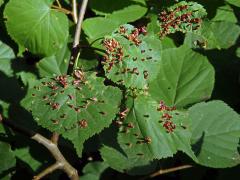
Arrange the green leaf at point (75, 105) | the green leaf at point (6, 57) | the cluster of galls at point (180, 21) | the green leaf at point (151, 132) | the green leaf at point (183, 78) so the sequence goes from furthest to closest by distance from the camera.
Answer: the green leaf at point (6, 57) → the green leaf at point (183, 78) → the cluster of galls at point (180, 21) → the green leaf at point (151, 132) → the green leaf at point (75, 105)

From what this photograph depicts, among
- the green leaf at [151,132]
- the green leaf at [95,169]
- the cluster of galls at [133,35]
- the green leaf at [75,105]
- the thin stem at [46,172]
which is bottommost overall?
the green leaf at [95,169]

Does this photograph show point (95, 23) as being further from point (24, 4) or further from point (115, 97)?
point (115, 97)

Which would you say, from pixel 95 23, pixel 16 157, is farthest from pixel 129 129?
pixel 16 157

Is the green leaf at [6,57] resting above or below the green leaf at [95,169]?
above

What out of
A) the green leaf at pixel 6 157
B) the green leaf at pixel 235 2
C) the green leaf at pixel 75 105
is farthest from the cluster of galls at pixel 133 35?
the green leaf at pixel 6 157

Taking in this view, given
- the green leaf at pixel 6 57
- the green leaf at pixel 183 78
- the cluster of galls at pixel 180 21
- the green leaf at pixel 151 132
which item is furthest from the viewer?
the green leaf at pixel 6 57

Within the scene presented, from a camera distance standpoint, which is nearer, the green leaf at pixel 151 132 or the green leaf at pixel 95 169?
the green leaf at pixel 151 132

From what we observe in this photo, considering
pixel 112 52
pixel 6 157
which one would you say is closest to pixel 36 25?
pixel 112 52

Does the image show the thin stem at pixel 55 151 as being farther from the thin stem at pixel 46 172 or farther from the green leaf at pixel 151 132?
the green leaf at pixel 151 132

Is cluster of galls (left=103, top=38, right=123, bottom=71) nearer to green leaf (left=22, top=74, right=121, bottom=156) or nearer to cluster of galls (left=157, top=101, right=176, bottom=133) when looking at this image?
green leaf (left=22, top=74, right=121, bottom=156)
